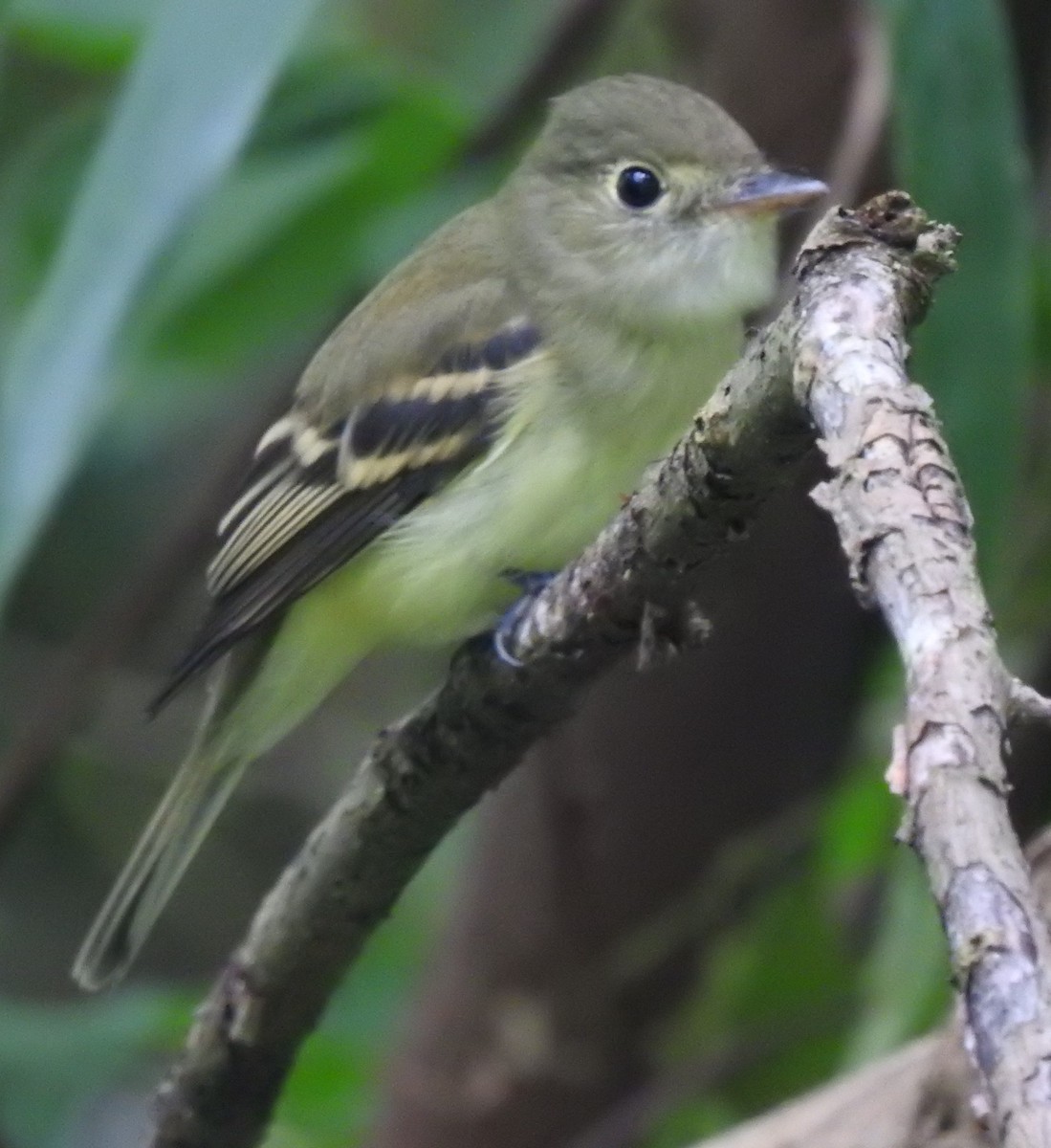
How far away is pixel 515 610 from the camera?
204 cm

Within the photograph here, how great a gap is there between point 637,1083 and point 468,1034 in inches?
9.9

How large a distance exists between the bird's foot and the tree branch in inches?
0.8

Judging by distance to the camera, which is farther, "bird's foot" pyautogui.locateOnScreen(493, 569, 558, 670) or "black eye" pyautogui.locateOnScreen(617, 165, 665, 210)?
"black eye" pyautogui.locateOnScreen(617, 165, 665, 210)

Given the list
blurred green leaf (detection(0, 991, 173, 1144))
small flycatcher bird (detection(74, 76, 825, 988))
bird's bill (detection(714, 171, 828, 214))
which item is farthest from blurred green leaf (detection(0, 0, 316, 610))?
blurred green leaf (detection(0, 991, 173, 1144))

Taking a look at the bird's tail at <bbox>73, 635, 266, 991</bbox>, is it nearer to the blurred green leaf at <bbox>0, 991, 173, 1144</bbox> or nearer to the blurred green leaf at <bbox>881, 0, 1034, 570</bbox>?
the blurred green leaf at <bbox>0, 991, 173, 1144</bbox>

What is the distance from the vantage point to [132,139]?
210 cm

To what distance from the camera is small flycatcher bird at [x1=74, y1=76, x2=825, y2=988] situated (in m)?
2.33

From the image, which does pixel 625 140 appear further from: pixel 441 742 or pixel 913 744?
pixel 913 744

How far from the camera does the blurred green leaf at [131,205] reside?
2041 mm

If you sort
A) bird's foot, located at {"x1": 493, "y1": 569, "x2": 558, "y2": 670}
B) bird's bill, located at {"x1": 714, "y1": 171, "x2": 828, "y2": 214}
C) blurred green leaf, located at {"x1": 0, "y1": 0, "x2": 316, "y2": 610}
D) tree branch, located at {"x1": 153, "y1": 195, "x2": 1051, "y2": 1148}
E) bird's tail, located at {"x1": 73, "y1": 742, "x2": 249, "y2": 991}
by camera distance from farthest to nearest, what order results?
bird's tail, located at {"x1": 73, "y1": 742, "x2": 249, "y2": 991} → bird's bill, located at {"x1": 714, "y1": 171, "x2": 828, "y2": 214} → blurred green leaf, located at {"x1": 0, "y1": 0, "x2": 316, "y2": 610} → bird's foot, located at {"x1": 493, "y1": 569, "x2": 558, "y2": 670} → tree branch, located at {"x1": 153, "y1": 195, "x2": 1051, "y2": 1148}

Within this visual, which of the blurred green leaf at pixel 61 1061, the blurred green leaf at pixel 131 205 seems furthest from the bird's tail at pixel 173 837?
the blurred green leaf at pixel 131 205

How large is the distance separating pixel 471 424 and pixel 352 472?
169 millimetres

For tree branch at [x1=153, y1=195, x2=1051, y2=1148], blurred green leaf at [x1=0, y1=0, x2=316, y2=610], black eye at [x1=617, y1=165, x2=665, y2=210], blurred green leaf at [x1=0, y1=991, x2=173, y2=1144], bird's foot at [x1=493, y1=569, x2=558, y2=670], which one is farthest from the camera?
blurred green leaf at [x1=0, y1=991, x2=173, y2=1144]

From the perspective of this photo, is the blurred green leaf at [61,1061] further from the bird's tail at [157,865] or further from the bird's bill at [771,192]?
the bird's bill at [771,192]
